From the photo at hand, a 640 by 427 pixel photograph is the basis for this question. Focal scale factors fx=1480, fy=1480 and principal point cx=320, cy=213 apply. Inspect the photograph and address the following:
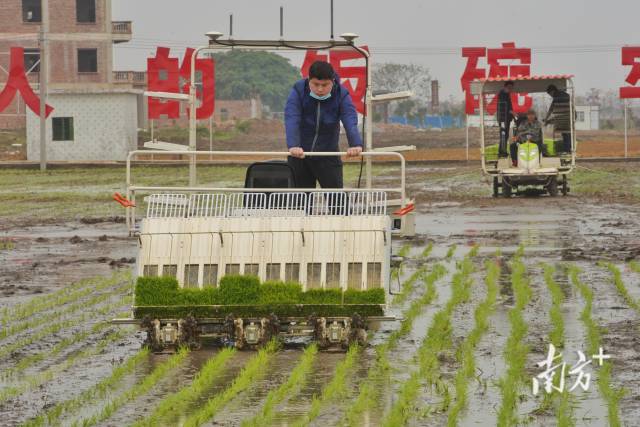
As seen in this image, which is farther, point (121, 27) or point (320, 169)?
point (121, 27)

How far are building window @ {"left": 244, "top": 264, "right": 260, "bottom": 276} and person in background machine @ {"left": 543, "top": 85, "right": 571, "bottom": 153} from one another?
67.0 ft

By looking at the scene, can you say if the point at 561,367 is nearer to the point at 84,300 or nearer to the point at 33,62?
the point at 84,300

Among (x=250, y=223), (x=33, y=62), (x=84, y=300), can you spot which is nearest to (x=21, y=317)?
(x=84, y=300)

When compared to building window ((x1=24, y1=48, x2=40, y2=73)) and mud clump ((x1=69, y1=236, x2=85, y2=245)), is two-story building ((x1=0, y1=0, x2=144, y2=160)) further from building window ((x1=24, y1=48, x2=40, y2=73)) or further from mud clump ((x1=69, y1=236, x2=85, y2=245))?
mud clump ((x1=69, y1=236, x2=85, y2=245))

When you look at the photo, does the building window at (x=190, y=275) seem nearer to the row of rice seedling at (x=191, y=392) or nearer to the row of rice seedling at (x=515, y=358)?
the row of rice seedling at (x=191, y=392)

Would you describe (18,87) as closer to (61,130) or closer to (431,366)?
(61,130)

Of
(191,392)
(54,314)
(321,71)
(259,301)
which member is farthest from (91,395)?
(54,314)

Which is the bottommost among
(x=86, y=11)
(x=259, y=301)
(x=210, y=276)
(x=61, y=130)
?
(x=259, y=301)

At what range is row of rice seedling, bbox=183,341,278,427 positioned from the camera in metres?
7.23

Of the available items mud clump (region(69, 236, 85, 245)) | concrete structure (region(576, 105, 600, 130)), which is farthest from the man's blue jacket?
concrete structure (region(576, 105, 600, 130))

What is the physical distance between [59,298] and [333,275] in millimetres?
4211

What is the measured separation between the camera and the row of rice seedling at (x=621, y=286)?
1174 cm

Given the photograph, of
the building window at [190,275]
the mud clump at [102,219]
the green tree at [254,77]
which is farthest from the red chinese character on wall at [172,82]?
the green tree at [254,77]

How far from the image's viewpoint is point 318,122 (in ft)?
34.9
